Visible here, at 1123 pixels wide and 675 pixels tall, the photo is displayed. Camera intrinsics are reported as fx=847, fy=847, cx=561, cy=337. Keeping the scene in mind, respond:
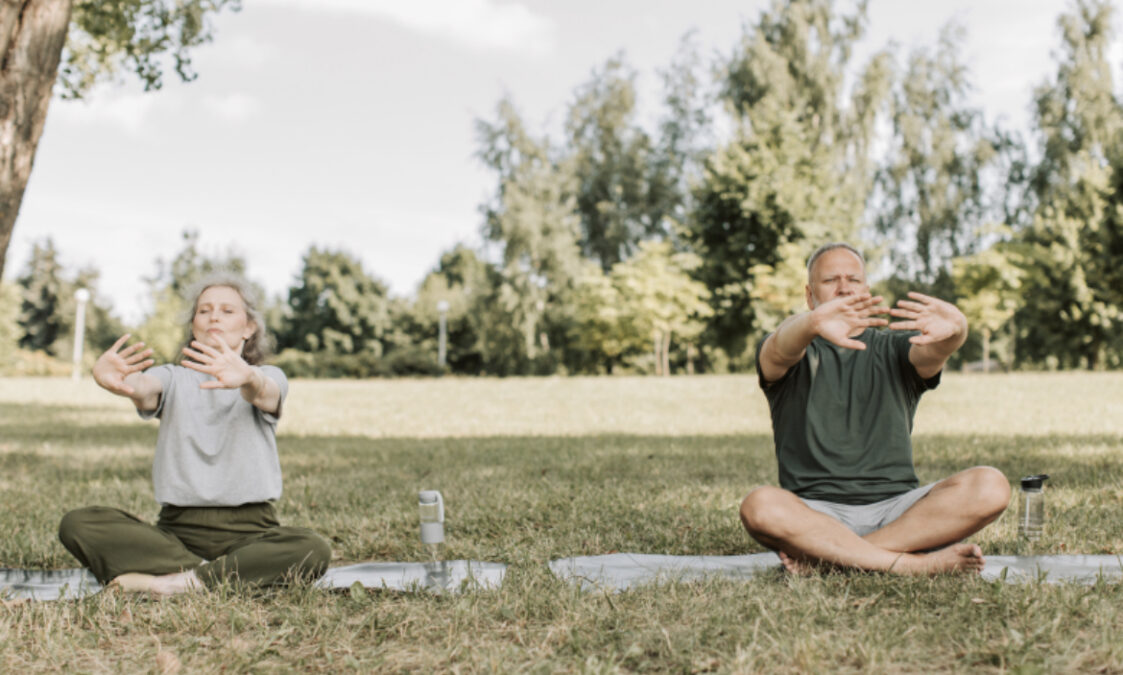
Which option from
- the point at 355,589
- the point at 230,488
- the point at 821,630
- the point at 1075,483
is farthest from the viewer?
the point at 1075,483

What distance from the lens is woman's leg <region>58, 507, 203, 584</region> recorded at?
3420 mm

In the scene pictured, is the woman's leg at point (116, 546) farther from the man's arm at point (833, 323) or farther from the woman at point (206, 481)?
the man's arm at point (833, 323)

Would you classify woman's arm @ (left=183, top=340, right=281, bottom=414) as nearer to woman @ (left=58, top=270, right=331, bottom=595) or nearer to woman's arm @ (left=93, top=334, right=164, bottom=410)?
woman @ (left=58, top=270, right=331, bottom=595)

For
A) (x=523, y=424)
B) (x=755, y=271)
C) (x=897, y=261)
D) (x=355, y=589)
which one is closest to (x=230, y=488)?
(x=355, y=589)

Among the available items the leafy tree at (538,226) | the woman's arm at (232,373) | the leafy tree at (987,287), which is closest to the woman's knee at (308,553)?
the woman's arm at (232,373)

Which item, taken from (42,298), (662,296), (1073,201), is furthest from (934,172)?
(42,298)

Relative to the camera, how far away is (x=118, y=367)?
340cm

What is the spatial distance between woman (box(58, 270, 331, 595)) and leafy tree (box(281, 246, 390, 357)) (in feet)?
153

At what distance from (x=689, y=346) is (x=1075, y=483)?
1105 inches

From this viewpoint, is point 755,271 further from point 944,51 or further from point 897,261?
point 944,51

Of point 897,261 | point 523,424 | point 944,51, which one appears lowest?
point 523,424

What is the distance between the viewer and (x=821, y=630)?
2668mm

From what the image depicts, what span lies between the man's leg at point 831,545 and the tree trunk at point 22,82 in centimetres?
459

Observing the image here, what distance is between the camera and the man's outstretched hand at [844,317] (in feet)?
10.5
